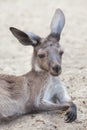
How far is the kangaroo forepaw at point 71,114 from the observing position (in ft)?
25.0

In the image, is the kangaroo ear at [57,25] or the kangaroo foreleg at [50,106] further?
the kangaroo ear at [57,25]

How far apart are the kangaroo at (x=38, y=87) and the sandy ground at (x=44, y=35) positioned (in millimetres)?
130

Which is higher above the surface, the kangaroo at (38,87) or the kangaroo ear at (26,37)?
the kangaroo ear at (26,37)

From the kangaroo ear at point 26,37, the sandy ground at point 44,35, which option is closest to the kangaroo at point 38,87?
the kangaroo ear at point 26,37

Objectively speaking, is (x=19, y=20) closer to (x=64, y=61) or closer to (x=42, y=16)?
(x=42, y=16)

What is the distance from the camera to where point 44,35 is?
42.5 ft

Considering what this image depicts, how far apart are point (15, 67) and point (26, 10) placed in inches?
205

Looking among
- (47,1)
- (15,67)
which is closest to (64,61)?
(15,67)

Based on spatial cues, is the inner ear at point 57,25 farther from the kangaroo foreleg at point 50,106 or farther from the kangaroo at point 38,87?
the kangaroo foreleg at point 50,106

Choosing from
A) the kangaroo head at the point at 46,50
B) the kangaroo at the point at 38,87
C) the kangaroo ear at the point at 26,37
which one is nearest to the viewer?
the kangaroo head at the point at 46,50

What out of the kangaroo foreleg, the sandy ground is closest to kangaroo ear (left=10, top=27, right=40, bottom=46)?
the kangaroo foreleg

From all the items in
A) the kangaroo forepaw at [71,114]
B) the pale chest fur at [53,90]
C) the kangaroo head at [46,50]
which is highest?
the kangaroo head at [46,50]

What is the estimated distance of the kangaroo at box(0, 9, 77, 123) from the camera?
7703 mm

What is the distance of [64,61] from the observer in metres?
11.0
